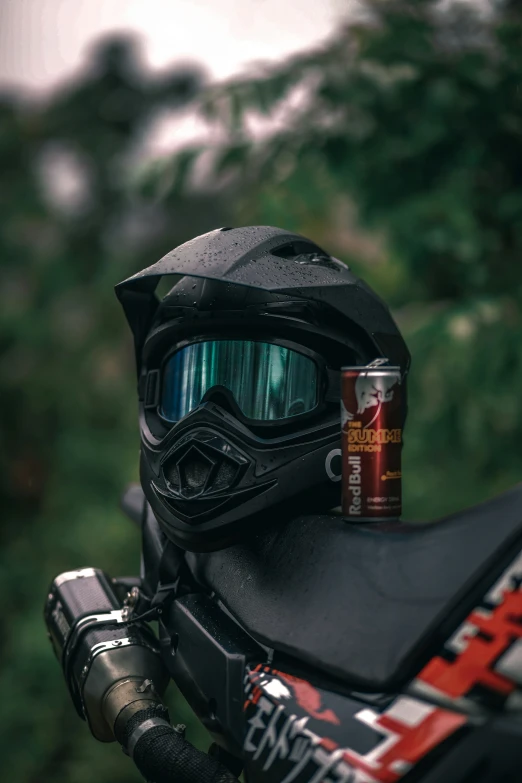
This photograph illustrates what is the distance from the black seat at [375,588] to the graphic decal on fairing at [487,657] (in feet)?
0.08

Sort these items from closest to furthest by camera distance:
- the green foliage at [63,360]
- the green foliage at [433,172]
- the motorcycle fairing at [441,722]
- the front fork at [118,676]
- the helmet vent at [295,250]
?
the motorcycle fairing at [441,722] → the front fork at [118,676] → the helmet vent at [295,250] → the green foliage at [433,172] → the green foliage at [63,360]

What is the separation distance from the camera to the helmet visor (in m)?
1.88

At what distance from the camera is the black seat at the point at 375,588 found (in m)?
1.38

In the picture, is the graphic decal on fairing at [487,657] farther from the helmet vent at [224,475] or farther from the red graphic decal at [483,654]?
the helmet vent at [224,475]

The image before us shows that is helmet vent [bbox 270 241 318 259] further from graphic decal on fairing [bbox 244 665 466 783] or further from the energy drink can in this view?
graphic decal on fairing [bbox 244 665 466 783]

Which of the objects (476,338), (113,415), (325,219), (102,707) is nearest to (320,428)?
(102,707)

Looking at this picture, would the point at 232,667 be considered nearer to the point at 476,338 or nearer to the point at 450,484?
the point at 476,338

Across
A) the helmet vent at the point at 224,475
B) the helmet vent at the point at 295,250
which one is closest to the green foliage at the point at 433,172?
the helmet vent at the point at 295,250

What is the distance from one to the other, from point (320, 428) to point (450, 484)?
2.39m

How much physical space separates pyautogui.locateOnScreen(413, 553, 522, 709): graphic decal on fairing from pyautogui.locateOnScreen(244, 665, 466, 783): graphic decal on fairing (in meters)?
0.04

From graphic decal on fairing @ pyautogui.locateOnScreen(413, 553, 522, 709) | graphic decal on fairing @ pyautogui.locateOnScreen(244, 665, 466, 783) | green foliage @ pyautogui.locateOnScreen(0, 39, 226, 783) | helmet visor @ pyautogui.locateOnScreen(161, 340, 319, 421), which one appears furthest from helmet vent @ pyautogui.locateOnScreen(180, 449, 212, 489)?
green foliage @ pyautogui.locateOnScreen(0, 39, 226, 783)

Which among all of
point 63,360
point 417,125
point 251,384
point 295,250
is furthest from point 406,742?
point 63,360

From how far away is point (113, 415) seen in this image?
29.1 feet

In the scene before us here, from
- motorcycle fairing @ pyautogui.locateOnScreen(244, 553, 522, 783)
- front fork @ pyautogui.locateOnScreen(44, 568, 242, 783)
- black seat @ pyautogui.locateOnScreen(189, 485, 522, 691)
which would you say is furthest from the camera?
front fork @ pyautogui.locateOnScreen(44, 568, 242, 783)
